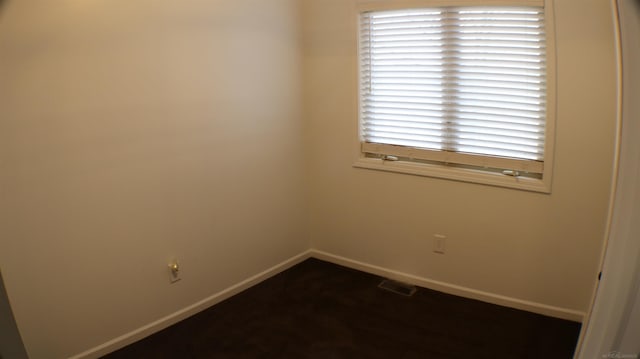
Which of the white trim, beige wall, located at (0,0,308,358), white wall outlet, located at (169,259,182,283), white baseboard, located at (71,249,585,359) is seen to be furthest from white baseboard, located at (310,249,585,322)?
the white trim

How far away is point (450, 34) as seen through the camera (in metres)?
2.81

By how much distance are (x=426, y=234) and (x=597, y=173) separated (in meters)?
1.11

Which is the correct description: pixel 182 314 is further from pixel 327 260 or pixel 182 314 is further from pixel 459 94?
pixel 459 94

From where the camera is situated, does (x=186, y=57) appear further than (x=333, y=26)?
No

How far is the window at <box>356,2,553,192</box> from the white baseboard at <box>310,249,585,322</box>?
2.49ft

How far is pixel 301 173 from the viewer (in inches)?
141

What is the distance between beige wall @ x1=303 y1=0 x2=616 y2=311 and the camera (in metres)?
2.41

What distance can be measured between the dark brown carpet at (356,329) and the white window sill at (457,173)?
815 mm

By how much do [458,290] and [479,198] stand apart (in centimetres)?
67

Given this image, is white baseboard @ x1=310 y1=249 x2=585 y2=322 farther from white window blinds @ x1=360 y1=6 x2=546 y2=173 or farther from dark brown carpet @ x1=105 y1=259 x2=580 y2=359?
white window blinds @ x1=360 y1=6 x2=546 y2=173

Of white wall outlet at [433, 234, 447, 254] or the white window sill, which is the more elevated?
the white window sill

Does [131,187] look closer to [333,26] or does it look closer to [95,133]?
[95,133]

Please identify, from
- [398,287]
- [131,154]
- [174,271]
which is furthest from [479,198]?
[131,154]

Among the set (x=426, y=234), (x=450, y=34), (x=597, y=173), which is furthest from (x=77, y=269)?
(x=597, y=173)
